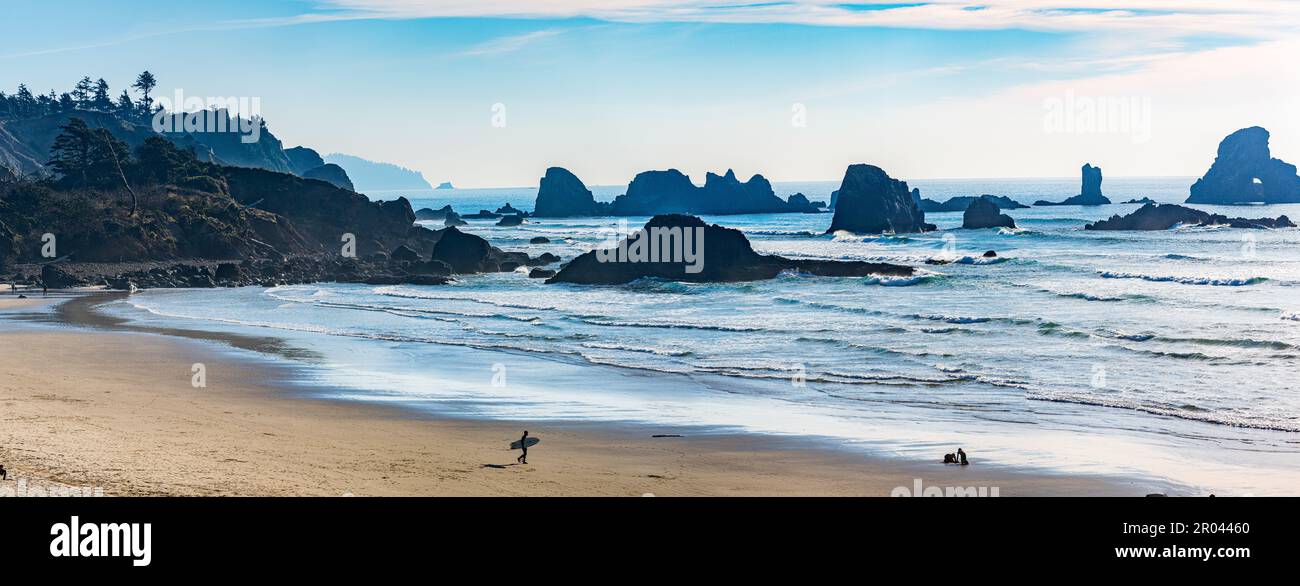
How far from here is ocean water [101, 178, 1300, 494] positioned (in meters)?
18.7

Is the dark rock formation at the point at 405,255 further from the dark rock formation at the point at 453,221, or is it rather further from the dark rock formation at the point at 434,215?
the dark rock formation at the point at 434,215

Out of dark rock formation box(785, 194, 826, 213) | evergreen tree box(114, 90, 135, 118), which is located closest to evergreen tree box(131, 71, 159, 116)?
evergreen tree box(114, 90, 135, 118)

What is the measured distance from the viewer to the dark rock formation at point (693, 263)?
55.2 m

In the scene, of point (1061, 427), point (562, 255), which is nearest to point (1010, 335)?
point (1061, 427)

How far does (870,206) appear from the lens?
104 m

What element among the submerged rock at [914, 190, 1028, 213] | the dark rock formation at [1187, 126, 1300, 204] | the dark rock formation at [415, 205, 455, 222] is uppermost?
the dark rock formation at [1187, 126, 1300, 204]

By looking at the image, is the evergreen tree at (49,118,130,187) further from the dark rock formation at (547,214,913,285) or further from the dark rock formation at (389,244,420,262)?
the dark rock formation at (547,214,913,285)

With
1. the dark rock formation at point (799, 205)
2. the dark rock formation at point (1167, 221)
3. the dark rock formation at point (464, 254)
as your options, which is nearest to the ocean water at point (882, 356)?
the dark rock formation at point (464, 254)

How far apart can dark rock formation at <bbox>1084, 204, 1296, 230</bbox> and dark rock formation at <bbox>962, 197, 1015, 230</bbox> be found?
33.6 ft

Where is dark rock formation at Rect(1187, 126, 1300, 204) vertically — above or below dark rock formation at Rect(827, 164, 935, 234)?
above

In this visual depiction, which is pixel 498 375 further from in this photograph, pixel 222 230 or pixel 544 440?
pixel 222 230

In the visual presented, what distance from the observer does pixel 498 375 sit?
2612cm

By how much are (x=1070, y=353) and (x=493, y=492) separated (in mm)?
20251

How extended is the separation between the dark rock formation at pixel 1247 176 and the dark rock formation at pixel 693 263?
128491 millimetres
